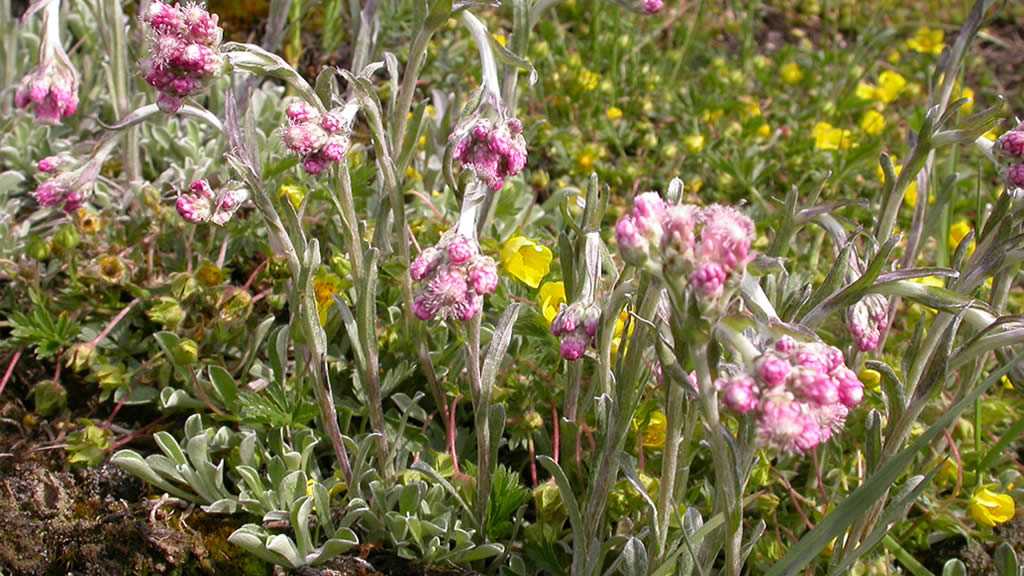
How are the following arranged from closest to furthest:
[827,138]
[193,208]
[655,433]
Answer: [193,208] < [655,433] < [827,138]

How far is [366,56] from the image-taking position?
2414 mm

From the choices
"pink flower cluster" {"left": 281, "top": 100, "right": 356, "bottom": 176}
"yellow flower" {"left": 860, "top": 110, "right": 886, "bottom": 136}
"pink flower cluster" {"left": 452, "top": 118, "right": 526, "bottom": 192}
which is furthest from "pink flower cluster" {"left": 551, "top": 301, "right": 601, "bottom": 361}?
"yellow flower" {"left": 860, "top": 110, "right": 886, "bottom": 136}

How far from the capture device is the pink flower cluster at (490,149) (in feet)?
5.21

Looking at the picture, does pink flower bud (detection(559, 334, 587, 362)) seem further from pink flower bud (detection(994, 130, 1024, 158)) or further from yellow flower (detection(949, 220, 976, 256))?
yellow flower (detection(949, 220, 976, 256))

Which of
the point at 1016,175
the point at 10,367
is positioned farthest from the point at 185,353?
the point at 1016,175

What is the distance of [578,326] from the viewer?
164 centimetres

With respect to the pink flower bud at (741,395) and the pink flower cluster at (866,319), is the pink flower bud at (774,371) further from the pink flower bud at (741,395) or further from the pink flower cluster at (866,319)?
the pink flower cluster at (866,319)

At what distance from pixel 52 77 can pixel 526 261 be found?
1258 mm

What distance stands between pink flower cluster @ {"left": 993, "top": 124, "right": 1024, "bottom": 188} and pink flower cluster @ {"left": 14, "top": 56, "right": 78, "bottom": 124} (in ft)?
6.84

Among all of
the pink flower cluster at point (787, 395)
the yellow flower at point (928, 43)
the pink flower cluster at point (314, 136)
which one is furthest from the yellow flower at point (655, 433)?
the yellow flower at point (928, 43)

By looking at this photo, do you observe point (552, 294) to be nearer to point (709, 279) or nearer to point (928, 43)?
point (709, 279)

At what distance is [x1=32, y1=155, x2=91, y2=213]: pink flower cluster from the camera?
213 cm

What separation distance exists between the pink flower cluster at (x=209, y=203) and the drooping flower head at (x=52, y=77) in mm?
738

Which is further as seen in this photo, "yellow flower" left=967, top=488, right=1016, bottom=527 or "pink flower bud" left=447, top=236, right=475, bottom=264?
"yellow flower" left=967, top=488, right=1016, bottom=527
